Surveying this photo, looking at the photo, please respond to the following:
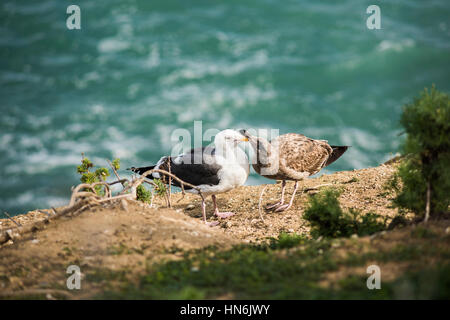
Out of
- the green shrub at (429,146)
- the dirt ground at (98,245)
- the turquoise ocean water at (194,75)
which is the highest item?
the turquoise ocean water at (194,75)

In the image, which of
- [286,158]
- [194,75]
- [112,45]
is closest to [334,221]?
[286,158]

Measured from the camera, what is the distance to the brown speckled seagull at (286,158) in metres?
7.76

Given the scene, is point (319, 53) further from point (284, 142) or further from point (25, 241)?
point (25, 241)

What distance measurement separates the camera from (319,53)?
20844 mm

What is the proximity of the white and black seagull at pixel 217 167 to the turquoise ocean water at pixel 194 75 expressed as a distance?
8.74 meters

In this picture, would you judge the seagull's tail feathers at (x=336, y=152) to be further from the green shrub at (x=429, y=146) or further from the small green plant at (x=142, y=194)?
the green shrub at (x=429, y=146)

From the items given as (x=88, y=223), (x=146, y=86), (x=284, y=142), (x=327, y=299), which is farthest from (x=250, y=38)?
(x=327, y=299)

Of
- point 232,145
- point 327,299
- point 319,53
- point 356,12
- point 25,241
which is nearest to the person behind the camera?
point 327,299

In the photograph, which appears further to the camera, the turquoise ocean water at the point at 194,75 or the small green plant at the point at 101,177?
the turquoise ocean water at the point at 194,75

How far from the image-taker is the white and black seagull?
762 centimetres

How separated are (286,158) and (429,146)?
336 cm

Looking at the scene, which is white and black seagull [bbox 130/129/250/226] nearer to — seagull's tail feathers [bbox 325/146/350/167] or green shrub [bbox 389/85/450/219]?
seagull's tail feathers [bbox 325/146/350/167]

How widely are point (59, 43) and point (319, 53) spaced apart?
38.0 ft

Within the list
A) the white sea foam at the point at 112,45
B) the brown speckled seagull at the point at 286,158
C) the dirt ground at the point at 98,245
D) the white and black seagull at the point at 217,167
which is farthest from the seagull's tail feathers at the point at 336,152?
the white sea foam at the point at 112,45
